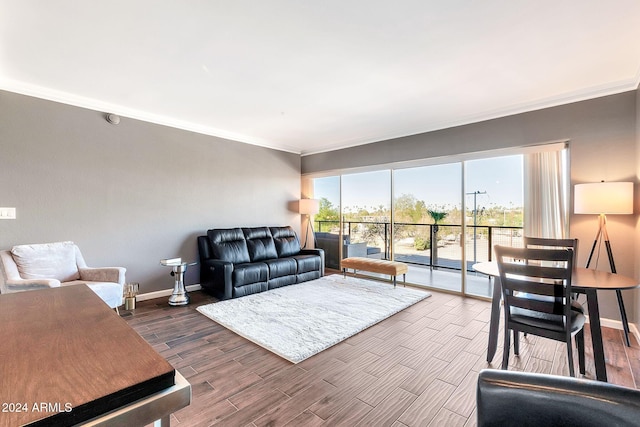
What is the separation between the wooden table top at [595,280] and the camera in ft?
6.50

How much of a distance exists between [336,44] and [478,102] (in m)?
2.23

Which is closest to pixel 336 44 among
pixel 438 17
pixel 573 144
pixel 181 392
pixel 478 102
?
pixel 438 17

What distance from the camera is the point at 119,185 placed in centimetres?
392

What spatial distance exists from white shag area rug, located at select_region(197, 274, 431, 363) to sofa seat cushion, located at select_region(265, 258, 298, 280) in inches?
8.9

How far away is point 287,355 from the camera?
Answer: 251cm

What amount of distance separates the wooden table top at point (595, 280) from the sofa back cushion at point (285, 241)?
3434 mm

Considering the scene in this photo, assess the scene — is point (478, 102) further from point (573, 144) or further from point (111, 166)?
point (111, 166)

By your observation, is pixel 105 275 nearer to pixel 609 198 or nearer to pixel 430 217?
pixel 430 217

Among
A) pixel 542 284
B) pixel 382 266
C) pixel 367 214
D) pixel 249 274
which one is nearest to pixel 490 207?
pixel 382 266

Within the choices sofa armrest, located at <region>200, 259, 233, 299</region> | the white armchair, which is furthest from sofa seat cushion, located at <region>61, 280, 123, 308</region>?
sofa armrest, located at <region>200, 259, 233, 299</region>

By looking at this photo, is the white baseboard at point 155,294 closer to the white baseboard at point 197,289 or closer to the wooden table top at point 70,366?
the white baseboard at point 197,289

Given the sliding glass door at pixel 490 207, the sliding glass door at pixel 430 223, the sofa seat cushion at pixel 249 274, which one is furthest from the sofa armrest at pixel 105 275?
the sliding glass door at pixel 490 207

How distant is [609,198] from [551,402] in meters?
3.00

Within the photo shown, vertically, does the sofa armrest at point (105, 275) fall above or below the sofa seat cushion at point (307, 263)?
above
